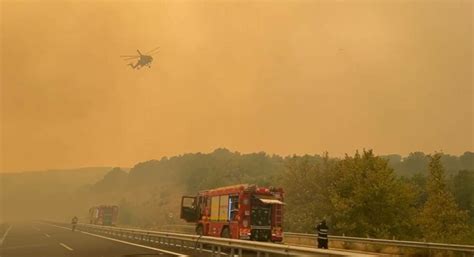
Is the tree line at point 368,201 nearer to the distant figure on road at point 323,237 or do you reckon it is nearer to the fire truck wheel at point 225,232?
the distant figure on road at point 323,237

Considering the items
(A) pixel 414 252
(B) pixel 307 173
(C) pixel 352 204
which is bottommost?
(A) pixel 414 252

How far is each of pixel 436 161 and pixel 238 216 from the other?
33247 millimetres

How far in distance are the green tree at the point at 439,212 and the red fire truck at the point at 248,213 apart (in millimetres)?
26459

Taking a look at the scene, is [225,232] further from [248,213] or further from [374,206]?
[374,206]

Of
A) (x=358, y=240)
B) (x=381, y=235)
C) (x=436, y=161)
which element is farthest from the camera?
(x=436, y=161)

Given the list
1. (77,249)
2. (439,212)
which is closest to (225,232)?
(77,249)


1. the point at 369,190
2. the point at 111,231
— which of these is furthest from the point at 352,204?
the point at 111,231

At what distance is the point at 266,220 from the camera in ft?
81.1

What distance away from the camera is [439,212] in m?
47.7

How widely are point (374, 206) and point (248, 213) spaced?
76.7ft

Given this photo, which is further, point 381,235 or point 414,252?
point 381,235

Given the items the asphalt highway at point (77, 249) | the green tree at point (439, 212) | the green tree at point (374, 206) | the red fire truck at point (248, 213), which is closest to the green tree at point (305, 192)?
the green tree at point (374, 206)

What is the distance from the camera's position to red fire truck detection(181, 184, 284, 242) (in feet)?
78.1

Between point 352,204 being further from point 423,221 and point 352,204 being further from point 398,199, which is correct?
point 423,221
